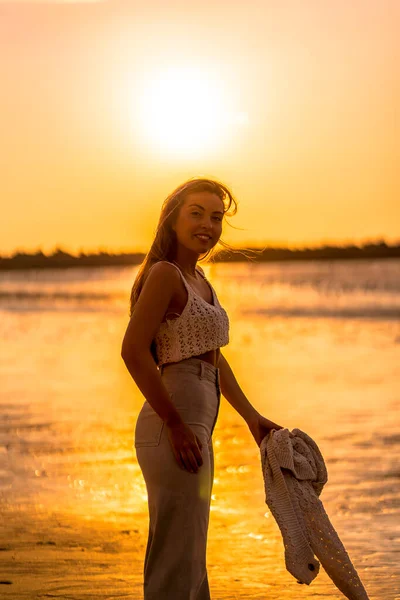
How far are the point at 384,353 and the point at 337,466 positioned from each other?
29.2 ft

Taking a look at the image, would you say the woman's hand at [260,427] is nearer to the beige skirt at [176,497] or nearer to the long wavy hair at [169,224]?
the beige skirt at [176,497]

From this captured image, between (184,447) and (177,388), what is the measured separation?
9.6 inches

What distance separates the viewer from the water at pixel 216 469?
5.84 metres

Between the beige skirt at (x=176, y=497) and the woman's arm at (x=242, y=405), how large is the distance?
1.30 feet

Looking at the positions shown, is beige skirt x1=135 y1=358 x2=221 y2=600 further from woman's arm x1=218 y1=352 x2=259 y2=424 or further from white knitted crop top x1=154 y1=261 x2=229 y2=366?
woman's arm x1=218 y1=352 x2=259 y2=424

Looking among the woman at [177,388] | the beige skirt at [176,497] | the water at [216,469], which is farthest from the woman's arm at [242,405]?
the water at [216,469]

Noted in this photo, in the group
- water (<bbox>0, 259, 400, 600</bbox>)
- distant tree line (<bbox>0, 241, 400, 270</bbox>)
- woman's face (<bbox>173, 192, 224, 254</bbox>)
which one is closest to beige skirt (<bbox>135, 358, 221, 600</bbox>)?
woman's face (<bbox>173, 192, 224, 254</bbox>)

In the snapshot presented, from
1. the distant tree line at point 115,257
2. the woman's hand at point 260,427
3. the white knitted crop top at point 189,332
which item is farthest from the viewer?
the distant tree line at point 115,257

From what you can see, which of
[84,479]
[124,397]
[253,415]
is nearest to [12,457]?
[84,479]

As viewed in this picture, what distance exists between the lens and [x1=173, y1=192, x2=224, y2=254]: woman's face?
420cm

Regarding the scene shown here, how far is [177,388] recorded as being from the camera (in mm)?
4023

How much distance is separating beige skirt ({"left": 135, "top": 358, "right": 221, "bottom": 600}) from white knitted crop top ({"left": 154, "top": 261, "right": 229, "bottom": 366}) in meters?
0.06

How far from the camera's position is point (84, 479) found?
8055 mm

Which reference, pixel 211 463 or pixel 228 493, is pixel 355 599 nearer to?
pixel 211 463
